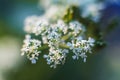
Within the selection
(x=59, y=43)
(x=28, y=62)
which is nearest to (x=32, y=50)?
(x=59, y=43)

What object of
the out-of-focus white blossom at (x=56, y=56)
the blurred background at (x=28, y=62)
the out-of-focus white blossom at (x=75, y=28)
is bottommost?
the out-of-focus white blossom at (x=56, y=56)

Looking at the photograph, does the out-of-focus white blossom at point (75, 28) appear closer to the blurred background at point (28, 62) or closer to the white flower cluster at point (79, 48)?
the white flower cluster at point (79, 48)

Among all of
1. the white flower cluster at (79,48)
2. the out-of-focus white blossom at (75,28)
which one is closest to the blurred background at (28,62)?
the out-of-focus white blossom at (75,28)

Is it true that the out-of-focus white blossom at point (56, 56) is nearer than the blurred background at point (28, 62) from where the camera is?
Yes

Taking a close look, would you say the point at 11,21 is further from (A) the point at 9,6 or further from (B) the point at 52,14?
(B) the point at 52,14

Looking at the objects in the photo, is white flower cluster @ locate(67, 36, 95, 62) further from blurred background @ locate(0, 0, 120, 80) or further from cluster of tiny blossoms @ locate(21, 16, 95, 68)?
blurred background @ locate(0, 0, 120, 80)

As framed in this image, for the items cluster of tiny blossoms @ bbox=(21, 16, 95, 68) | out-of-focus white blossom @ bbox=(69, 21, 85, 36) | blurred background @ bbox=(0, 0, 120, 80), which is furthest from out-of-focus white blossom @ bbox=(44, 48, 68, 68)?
blurred background @ bbox=(0, 0, 120, 80)
